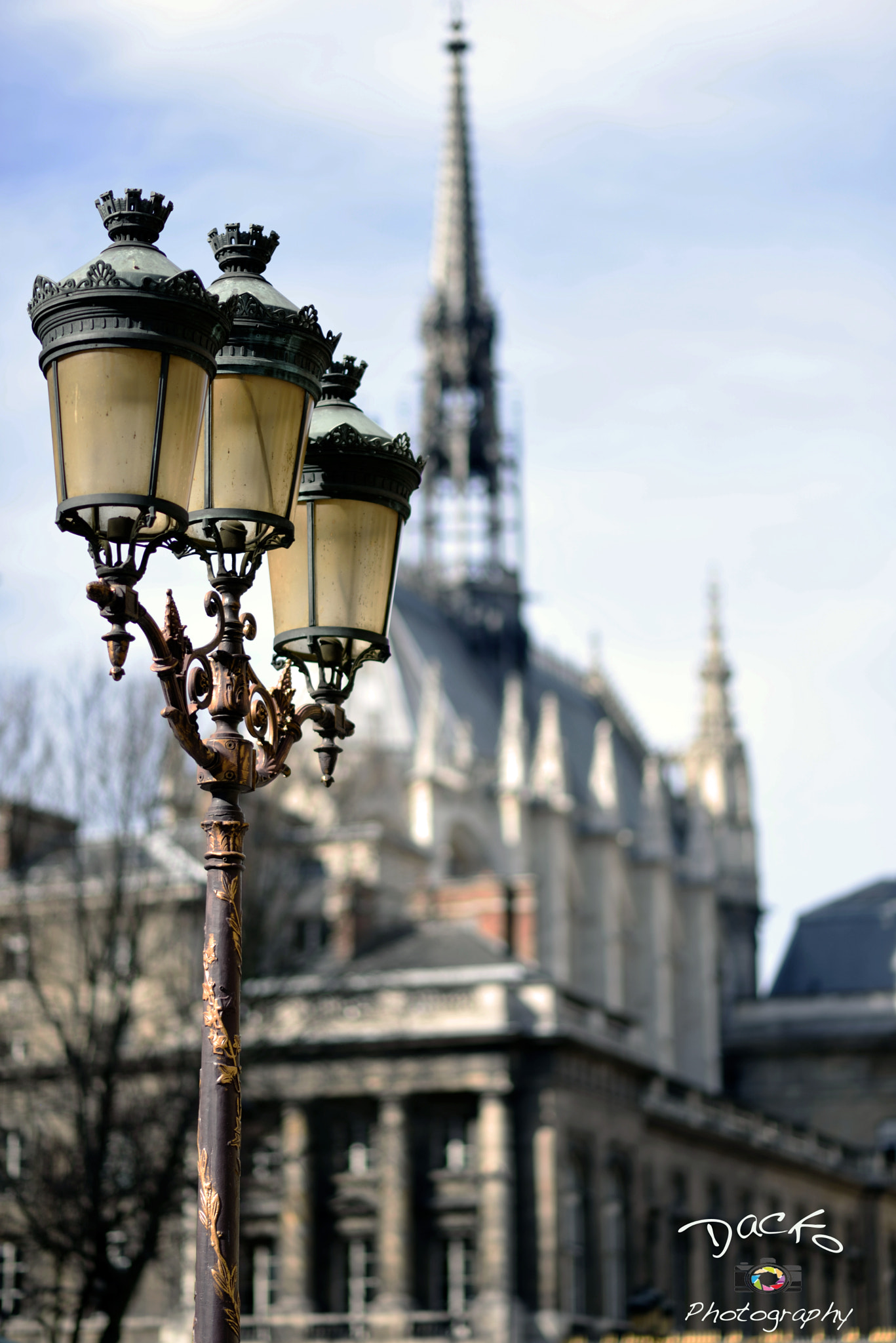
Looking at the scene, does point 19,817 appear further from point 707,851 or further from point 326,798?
point 707,851

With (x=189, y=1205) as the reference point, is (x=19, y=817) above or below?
above

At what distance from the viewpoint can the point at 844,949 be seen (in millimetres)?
76125

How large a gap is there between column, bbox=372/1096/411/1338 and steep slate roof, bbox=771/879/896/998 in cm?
3947

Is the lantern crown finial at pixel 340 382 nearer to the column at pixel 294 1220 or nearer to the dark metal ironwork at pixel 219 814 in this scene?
the dark metal ironwork at pixel 219 814

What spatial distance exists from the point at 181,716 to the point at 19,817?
90.8ft

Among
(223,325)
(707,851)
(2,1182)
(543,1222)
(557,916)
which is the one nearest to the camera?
(223,325)

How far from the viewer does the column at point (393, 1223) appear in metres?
34.2

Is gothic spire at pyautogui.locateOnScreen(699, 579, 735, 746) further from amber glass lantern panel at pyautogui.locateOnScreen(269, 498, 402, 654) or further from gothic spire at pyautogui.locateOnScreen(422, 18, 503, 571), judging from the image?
amber glass lantern panel at pyautogui.locateOnScreen(269, 498, 402, 654)

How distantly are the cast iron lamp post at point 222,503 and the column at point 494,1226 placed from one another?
92.1 feet

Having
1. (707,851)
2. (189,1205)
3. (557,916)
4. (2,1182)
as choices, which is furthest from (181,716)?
(707,851)

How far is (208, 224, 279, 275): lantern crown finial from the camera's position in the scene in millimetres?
6852

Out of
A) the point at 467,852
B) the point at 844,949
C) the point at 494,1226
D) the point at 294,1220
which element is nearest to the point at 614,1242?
the point at 494,1226

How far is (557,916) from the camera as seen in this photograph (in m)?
57.6

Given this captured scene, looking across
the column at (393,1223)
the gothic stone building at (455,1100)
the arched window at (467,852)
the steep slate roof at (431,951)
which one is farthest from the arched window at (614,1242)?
the arched window at (467,852)
